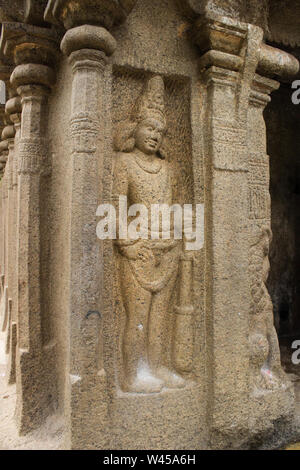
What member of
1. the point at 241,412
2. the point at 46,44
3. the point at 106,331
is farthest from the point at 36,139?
the point at 241,412

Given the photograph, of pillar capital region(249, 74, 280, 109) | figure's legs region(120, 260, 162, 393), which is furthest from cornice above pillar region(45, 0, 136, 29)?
figure's legs region(120, 260, 162, 393)

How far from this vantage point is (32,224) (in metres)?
2.70

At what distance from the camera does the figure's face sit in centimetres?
253

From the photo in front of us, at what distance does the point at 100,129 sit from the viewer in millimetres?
2275

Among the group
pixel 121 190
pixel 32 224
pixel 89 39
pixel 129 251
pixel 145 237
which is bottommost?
pixel 129 251

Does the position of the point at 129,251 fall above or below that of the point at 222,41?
below

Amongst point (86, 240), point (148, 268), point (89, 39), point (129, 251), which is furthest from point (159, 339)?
point (89, 39)

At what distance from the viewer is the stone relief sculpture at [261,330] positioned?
278 cm

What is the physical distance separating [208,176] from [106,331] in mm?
1327

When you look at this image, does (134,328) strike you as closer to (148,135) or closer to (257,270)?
(257,270)

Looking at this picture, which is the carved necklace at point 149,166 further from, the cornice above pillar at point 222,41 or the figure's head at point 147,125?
the cornice above pillar at point 222,41

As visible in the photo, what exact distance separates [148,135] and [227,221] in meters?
0.85

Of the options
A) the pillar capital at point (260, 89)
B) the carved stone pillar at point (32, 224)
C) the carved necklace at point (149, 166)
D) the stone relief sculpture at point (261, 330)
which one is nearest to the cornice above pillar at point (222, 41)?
the pillar capital at point (260, 89)

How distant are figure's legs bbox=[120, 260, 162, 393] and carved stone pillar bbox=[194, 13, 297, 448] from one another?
477 millimetres
